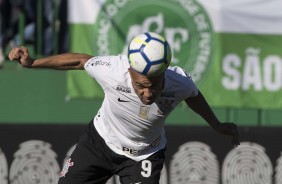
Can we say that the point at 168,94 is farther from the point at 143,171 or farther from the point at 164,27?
the point at 164,27

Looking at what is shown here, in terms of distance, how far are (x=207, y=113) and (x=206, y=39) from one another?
4071 millimetres

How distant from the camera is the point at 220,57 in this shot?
1065 centimetres

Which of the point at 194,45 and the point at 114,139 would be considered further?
the point at 194,45

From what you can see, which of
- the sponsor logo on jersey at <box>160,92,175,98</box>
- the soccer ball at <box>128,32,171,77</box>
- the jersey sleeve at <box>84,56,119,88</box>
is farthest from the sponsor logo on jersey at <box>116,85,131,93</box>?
the soccer ball at <box>128,32,171,77</box>

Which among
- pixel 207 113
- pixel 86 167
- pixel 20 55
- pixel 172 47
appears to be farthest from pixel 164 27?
pixel 20 55

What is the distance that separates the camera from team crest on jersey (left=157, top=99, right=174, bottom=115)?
20.8 ft

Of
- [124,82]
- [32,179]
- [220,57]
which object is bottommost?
[32,179]

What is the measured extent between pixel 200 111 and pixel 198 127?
2412 millimetres

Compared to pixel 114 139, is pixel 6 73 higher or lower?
lower

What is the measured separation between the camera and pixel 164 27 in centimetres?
1052

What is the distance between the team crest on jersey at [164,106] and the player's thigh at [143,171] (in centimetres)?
39

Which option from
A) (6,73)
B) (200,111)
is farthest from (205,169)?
(6,73)

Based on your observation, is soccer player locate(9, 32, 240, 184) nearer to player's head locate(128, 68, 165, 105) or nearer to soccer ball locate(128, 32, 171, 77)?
player's head locate(128, 68, 165, 105)

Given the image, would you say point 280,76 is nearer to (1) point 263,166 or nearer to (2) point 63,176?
(1) point 263,166
